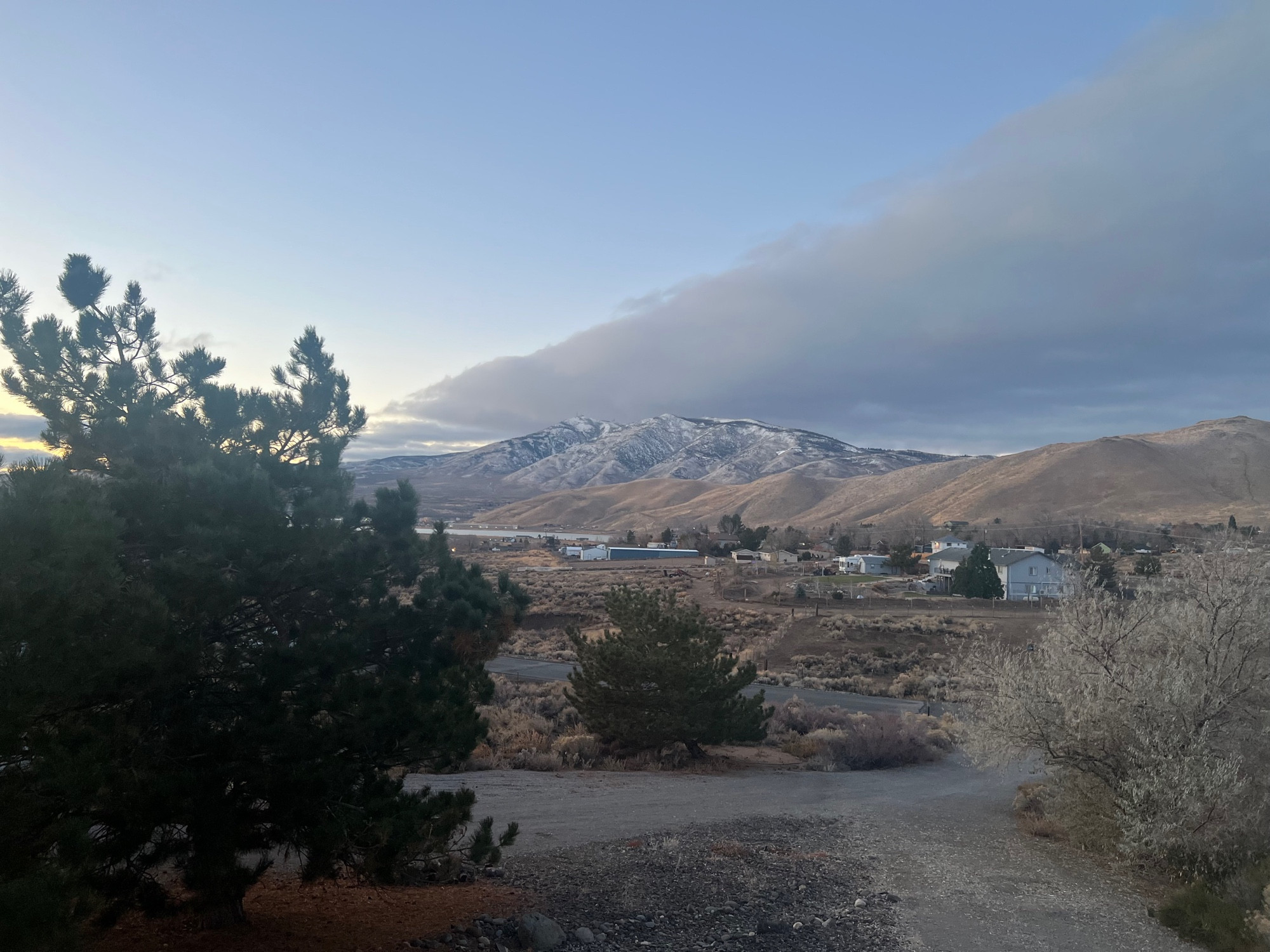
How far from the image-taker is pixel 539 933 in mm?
7469

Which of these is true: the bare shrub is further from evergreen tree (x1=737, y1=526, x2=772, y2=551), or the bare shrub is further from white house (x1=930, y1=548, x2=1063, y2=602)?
evergreen tree (x1=737, y1=526, x2=772, y2=551)

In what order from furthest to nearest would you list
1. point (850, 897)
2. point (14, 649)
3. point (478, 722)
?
point (850, 897) < point (478, 722) < point (14, 649)

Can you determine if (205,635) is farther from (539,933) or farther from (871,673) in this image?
(871,673)

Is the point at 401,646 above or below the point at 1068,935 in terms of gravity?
above

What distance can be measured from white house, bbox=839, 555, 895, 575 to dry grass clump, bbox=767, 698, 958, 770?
160 feet

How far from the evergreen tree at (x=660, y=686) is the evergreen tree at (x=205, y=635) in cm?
1126

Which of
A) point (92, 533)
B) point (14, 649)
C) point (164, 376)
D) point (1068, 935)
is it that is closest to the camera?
point (14, 649)

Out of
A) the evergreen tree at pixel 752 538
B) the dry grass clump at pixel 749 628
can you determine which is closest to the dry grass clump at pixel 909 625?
the dry grass clump at pixel 749 628

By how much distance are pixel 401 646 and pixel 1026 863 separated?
32.5 ft

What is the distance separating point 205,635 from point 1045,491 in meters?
124

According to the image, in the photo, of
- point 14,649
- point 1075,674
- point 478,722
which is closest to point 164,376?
point 14,649

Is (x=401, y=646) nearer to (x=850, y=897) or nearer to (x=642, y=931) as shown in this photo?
(x=642, y=931)

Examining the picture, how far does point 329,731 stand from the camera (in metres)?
6.34

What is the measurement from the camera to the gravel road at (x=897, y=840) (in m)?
9.09
